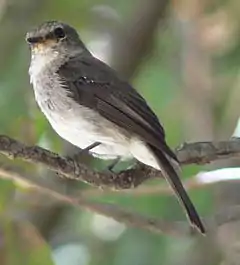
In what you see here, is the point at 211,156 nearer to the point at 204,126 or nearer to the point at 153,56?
the point at 204,126

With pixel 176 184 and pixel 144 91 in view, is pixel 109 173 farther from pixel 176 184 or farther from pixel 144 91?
pixel 144 91

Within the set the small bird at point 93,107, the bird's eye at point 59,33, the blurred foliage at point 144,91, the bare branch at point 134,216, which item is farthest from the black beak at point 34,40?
the bare branch at point 134,216

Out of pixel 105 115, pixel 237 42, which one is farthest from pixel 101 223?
pixel 105 115

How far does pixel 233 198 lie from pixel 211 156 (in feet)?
4.43

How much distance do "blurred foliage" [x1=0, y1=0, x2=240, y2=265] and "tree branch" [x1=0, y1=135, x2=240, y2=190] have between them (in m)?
A: 0.84

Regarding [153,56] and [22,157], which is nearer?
[22,157]

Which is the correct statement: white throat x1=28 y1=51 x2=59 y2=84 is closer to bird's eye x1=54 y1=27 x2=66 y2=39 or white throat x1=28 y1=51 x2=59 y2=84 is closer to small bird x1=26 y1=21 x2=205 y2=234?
small bird x1=26 y1=21 x2=205 y2=234

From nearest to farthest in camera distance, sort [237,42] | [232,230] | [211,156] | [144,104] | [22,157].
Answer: [22,157] → [211,156] → [144,104] → [232,230] → [237,42]

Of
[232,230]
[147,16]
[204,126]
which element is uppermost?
[147,16]

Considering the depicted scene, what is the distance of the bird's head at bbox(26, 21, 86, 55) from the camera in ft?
12.5

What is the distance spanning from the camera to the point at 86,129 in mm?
3564

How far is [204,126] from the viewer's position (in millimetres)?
4699

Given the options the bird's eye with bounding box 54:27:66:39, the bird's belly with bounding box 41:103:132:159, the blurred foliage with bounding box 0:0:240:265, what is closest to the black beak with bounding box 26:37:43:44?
the bird's eye with bounding box 54:27:66:39

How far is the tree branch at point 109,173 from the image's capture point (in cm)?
287
